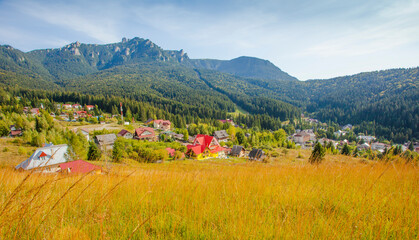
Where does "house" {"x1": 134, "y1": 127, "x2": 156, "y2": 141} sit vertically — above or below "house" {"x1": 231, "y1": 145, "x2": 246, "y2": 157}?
above

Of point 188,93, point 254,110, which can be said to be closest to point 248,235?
point 254,110

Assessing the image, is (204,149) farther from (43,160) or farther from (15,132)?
(15,132)

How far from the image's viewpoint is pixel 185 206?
1952 millimetres

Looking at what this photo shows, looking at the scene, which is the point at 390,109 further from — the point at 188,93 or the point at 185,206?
the point at 185,206

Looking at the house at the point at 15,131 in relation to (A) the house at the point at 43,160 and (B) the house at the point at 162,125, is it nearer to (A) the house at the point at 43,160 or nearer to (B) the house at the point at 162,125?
(A) the house at the point at 43,160

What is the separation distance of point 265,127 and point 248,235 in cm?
9430

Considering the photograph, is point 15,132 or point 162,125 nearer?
point 15,132

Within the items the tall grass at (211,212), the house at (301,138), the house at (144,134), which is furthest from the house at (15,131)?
the house at (301,138)

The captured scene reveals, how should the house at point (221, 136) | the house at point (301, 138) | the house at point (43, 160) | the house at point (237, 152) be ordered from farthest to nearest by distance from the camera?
the house at point (301, 138) → the house at point (221, 136) → the house at point (237, 152) → the house at point (43, 160)

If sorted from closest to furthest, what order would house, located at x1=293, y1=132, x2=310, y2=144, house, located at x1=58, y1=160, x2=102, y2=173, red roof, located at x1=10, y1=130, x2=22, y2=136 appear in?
house, located at x1=58, y1=160, x2=102, y2=173
red roof, located at x1=10, y1=130, x2=22, y2=136
house, located at x1=293, y1=132, x2=310, y2=144

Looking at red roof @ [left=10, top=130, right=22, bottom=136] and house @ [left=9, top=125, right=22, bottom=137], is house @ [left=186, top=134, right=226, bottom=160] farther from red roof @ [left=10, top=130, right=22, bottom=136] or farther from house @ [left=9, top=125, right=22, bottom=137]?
red roof @ [left=10, top=130, right=22, bottom=136]

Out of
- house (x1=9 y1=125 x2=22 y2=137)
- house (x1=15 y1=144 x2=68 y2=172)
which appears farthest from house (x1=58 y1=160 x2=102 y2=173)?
house (x1=9 y1=125 x2=22 y2=137)

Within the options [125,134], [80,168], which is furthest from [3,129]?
[80,168]

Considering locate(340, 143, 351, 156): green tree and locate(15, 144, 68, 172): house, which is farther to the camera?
locate(340, 143, 351, 156): green tree
